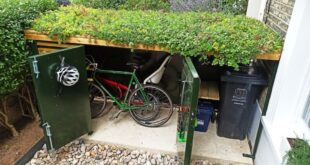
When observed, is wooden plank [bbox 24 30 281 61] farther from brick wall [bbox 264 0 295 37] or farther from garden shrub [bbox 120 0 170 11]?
garden shrub [bbox 120 0 170 11]

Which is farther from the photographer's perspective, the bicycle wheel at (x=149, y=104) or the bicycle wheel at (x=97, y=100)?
the bicycle wheel at (x=97, y=100)

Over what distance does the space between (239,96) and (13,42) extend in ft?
9.90

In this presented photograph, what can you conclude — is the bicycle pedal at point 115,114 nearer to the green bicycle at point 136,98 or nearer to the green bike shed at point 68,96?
the green bicycle at point 136,98

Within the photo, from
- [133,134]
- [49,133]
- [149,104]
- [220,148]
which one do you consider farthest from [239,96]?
[49,133]

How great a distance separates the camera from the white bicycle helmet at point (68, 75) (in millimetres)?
2699

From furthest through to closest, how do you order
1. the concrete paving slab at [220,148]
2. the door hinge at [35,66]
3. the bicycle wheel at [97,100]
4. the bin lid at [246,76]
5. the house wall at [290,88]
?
the bicycle wheel at [97,100], the concrete paving slab at [220,148], the bin lid at [246,76], the door hinge at [35,66], the house wall at [290,88]

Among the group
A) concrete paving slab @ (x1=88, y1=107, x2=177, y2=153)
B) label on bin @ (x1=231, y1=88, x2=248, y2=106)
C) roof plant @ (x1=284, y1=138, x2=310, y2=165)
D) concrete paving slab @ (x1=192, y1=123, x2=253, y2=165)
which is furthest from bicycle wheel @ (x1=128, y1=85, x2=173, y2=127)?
roof plant @ (x1=284, y1=138, x2=310, y2=165)

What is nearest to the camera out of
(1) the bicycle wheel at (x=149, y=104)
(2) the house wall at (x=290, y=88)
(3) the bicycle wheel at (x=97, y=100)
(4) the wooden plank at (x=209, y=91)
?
(2) the house wall at (x=290, y=88)

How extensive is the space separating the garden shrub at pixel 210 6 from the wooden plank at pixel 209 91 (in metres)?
1.72

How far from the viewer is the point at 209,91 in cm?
366

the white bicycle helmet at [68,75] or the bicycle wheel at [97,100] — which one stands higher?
the white bicycle helmet at [68,75]

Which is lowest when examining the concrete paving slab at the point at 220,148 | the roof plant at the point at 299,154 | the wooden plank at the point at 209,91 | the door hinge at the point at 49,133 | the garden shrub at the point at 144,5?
the concrete paving slab at the point at 220,148

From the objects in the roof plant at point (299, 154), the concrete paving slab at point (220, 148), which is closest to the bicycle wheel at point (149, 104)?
the concrete paving slab at point (220, 148)

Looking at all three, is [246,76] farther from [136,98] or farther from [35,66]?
[35,66]
